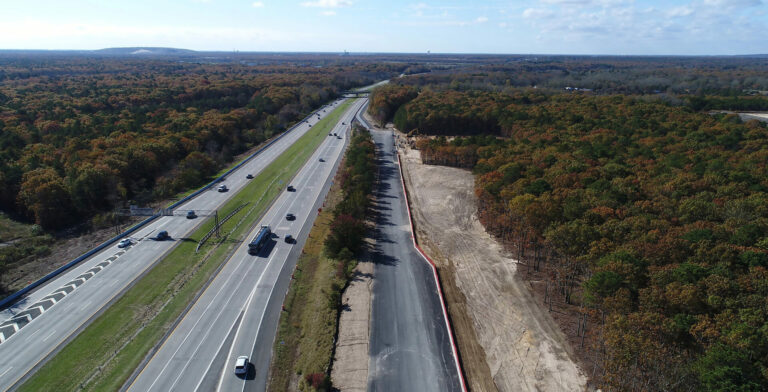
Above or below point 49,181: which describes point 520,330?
below

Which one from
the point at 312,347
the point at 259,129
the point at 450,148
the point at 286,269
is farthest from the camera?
the point at 259,129

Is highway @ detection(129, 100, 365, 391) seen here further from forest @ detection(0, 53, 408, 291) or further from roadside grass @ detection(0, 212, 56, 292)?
forest @ detection(0, 53, 408, 291)

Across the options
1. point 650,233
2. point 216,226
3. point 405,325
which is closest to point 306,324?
point 405,325

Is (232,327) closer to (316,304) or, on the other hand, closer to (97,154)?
(316,304)

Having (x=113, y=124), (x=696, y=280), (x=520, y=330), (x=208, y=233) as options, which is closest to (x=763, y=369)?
(x=696, y=280)

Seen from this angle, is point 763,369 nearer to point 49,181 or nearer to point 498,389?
point 498,389
